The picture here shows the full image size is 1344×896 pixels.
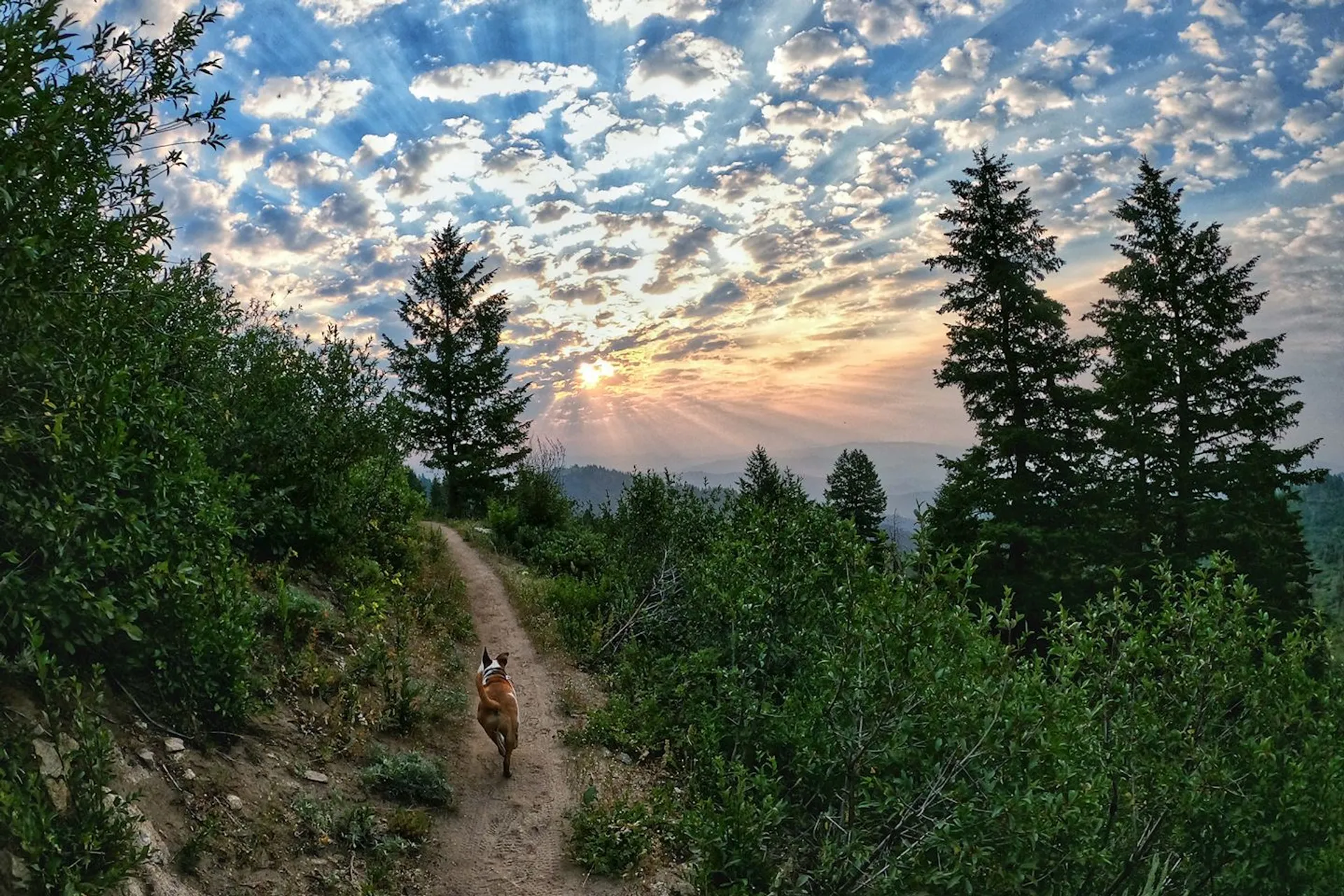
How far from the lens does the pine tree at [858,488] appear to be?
44.1m

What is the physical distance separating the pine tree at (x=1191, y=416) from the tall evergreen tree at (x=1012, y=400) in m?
1.27

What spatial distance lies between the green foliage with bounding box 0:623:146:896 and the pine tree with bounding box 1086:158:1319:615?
22.7 metres

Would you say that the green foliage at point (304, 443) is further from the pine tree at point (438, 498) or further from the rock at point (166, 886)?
the pine tree at point (438, 498)

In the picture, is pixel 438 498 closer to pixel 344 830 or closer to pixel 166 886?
pixel 344 830

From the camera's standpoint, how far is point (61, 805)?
13.8 feet

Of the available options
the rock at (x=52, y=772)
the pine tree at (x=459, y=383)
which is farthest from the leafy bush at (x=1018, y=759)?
the pine tree at (x=459, y=383)

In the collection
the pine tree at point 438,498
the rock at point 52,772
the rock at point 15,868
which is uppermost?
the pine tree at point 438,498

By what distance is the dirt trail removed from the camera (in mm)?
6480

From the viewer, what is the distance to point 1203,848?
236 inches

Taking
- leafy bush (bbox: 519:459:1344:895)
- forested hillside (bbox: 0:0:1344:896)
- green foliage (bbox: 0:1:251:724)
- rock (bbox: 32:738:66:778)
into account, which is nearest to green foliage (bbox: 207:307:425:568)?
forested hillside (bbox: 0:0:1344:896)

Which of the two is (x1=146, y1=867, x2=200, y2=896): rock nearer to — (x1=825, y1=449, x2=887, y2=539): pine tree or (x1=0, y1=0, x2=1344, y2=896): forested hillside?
(x1=0, y1=0, x2=1344, y2=896): forested hillside

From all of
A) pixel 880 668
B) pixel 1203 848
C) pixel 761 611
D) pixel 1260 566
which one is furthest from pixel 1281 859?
pixel 1260 566

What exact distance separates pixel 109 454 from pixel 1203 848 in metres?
9.69

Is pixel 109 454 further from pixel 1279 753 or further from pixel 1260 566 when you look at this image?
pixel 1260 566
